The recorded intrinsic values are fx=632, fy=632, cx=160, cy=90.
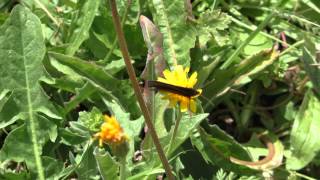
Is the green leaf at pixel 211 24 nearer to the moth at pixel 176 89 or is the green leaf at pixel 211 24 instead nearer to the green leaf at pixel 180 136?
the green leaf at pixel 180 136

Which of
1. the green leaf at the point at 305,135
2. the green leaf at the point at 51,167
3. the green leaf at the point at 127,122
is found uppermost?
the green leaf at the point at 127,122

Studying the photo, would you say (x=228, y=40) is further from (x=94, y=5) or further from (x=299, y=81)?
(x=94, y=5)

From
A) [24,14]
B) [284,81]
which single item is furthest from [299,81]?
[24,14]

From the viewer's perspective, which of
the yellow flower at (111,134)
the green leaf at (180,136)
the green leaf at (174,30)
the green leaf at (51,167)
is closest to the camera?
the yellow flower at (111,134)

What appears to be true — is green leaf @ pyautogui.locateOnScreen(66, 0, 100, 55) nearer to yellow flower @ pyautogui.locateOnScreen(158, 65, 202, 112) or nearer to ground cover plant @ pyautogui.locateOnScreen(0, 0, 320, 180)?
ground cover plant @ pyautogui.locateOnScreen(0, 0, 320, 180)

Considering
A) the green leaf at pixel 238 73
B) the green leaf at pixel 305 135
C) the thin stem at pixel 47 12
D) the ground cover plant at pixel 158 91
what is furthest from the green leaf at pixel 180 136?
the thin stem at pixel 47 12

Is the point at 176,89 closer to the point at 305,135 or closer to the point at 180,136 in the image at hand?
the point at 180,136

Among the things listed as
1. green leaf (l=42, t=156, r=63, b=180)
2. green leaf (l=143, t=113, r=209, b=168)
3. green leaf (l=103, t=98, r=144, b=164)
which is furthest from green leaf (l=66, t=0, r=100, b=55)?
green leaf (l=143, t=113, r=209, b=168)
